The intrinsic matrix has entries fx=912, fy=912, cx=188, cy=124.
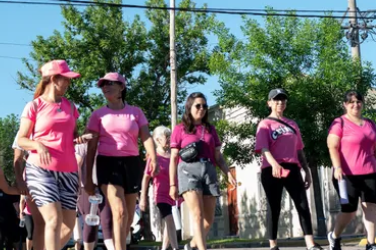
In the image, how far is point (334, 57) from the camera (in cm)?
2580

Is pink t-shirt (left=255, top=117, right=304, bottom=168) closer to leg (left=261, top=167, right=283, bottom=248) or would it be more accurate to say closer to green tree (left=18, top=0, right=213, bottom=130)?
leg (left=261, top=167, right=283, bottom=248)

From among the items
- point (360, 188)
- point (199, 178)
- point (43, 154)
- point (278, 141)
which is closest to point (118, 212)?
point (199, 178)

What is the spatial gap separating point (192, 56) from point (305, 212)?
1132 inches

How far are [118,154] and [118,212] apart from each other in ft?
1.89

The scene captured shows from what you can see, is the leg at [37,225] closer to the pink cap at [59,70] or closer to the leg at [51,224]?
the leg at [51,224]

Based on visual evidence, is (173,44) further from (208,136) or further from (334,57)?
(208,136)

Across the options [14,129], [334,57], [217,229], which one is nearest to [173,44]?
[334,57]

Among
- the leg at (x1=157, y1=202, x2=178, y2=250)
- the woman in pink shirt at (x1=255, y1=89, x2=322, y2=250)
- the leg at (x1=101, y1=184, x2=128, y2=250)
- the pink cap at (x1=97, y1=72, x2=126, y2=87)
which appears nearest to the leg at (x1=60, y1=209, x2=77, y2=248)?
the leg at (x1=101, y1=184, x2=128, y2=250)

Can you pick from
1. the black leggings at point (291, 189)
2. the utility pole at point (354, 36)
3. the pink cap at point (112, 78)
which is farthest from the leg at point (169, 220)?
the utility pole at point (354, 36)

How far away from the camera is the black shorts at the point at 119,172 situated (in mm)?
8969

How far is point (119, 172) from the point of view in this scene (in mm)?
8992

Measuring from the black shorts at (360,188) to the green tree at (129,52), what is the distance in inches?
1083

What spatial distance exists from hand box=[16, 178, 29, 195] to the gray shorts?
6.98 feet

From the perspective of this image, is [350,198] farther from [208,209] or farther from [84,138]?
[84,138]
